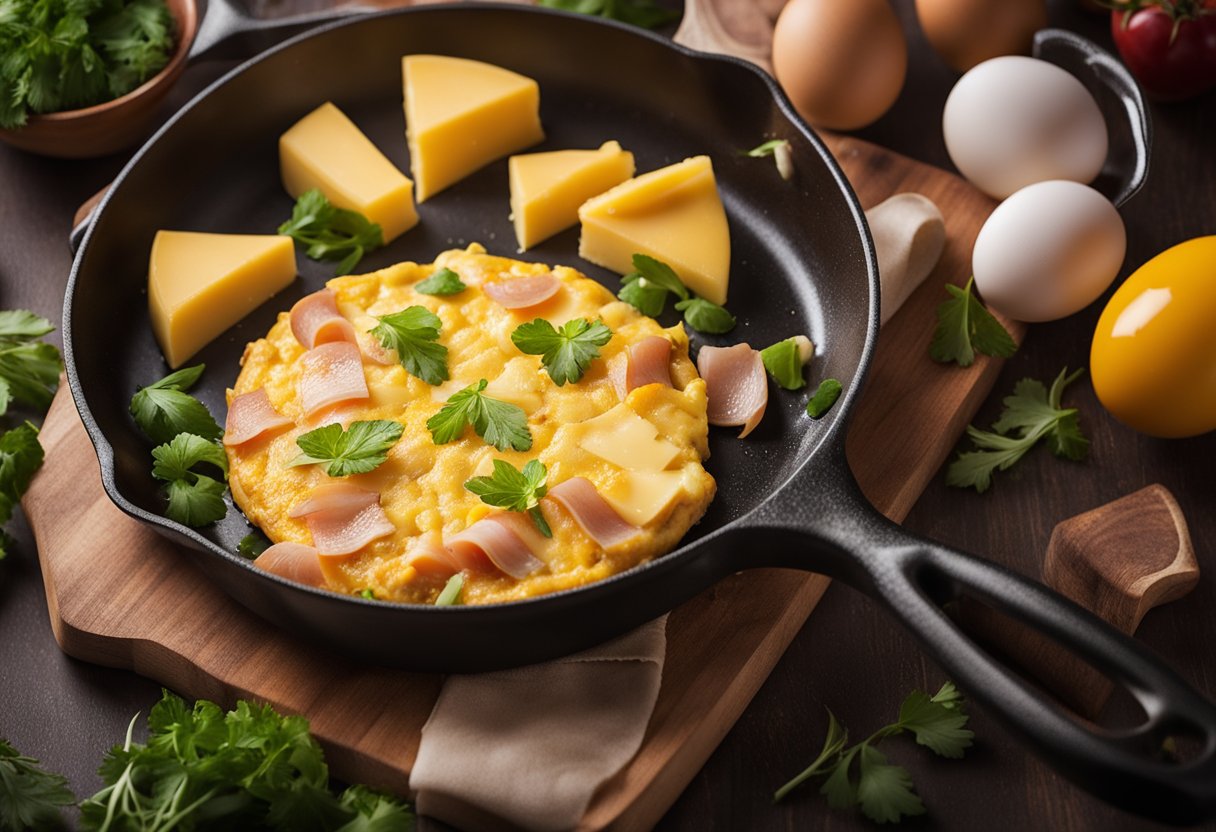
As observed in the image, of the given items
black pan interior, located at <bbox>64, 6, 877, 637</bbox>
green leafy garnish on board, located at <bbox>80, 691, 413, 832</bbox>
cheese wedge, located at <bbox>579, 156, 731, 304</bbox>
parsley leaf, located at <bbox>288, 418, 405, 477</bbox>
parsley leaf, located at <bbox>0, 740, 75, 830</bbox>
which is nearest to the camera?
green leafy garnish on board, located at <bbox>80, 691, 413, 832</bbox>

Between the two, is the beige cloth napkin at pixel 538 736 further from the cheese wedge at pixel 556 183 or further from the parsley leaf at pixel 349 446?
the cheese wedge at pixel 556 183

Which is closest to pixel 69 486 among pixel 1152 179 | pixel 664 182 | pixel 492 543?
pixel 492 543

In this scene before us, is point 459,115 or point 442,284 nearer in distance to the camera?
point 442,284

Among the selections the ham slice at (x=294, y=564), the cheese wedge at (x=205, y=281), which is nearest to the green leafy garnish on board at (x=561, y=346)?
the ham slice at (x=294, y=564)

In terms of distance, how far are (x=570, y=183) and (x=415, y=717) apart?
1.62m

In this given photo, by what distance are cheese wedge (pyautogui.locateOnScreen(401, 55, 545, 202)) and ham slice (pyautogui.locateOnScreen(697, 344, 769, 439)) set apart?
1.04 m

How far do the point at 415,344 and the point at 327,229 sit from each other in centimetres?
69

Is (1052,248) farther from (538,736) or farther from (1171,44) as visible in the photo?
(538,736)

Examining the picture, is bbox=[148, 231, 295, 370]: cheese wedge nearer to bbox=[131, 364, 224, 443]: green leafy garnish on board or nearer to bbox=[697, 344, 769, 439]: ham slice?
bbox=[131, 364, 224, 443]: green leafy garnish on board

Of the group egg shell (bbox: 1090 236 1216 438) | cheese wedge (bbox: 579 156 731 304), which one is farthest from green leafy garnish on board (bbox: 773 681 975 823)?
cheese wedge (bbox: 579 156 731 304)

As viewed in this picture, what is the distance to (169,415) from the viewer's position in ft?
10.4

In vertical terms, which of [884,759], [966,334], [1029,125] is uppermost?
[1029,125]

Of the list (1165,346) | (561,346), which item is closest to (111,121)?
(561,346)

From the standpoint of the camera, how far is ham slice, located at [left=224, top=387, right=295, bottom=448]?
3.13 m
